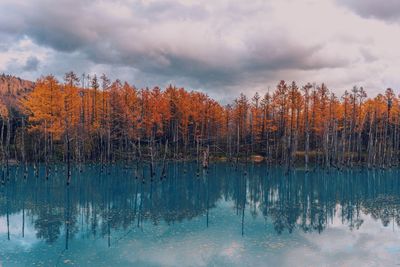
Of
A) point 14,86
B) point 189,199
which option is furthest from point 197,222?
point 14,86

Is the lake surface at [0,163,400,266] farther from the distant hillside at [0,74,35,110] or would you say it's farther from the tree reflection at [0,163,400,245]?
the distant hillside at [0,74,35,110]

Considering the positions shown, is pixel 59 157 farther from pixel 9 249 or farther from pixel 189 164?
pixel 9 249

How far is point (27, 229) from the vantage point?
29234 millimetres

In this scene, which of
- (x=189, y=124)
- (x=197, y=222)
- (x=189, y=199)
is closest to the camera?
(x=197, y=222)

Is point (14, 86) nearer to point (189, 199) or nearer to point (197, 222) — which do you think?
point (189, 199)

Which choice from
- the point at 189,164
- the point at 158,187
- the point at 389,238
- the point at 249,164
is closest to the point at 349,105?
the point at 249,164

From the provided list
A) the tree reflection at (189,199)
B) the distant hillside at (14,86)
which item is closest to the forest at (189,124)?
the tree reflection at (189,199)

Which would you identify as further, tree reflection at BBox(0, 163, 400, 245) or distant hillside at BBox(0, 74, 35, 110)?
distant hillside at BBox(0, 74, 35, 110)

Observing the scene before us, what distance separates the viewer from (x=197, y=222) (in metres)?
32.5

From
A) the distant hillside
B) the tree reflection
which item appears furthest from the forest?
the distant hillside

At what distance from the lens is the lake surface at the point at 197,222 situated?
2316 cm

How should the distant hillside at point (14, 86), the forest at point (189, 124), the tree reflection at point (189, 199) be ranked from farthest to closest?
the distant hillside at point (14, 86)
the forest at point (189, 124)
the tree reflection at point (189, 199)

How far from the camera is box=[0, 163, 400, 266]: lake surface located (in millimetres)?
23156

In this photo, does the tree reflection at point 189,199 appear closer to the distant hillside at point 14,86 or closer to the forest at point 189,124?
the forest at point 189,124
